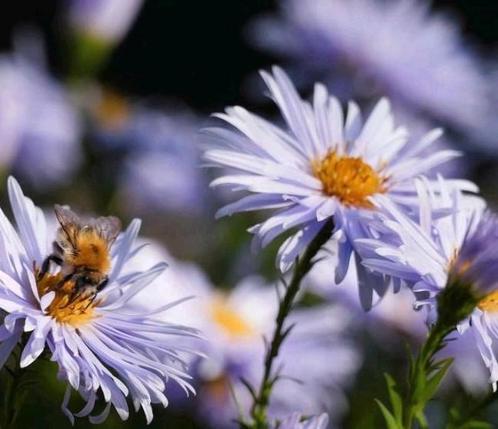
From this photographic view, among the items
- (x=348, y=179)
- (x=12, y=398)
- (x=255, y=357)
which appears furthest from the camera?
(x=255, y=357)

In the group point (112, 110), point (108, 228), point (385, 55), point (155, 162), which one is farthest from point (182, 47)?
point (108, 228)

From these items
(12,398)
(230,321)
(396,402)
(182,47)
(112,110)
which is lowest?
(182,47)

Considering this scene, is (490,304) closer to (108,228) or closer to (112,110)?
(108,228)

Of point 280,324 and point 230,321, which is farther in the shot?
point 230,321

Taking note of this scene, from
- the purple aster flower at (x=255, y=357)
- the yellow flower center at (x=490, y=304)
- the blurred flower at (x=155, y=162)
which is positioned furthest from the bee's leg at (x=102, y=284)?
the blurred flower at (x=155, y=162)

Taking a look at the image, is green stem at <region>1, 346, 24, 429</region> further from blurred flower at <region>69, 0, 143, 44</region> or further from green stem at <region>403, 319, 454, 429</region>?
blurred flower at <region>69, 0, 143, 44</region>

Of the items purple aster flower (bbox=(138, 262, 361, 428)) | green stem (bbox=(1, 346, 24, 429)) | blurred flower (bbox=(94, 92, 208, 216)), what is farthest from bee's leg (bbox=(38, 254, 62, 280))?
blurred flower (bbox=(94, 92, 208, 216))

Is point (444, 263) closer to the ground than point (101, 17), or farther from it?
farther from it
